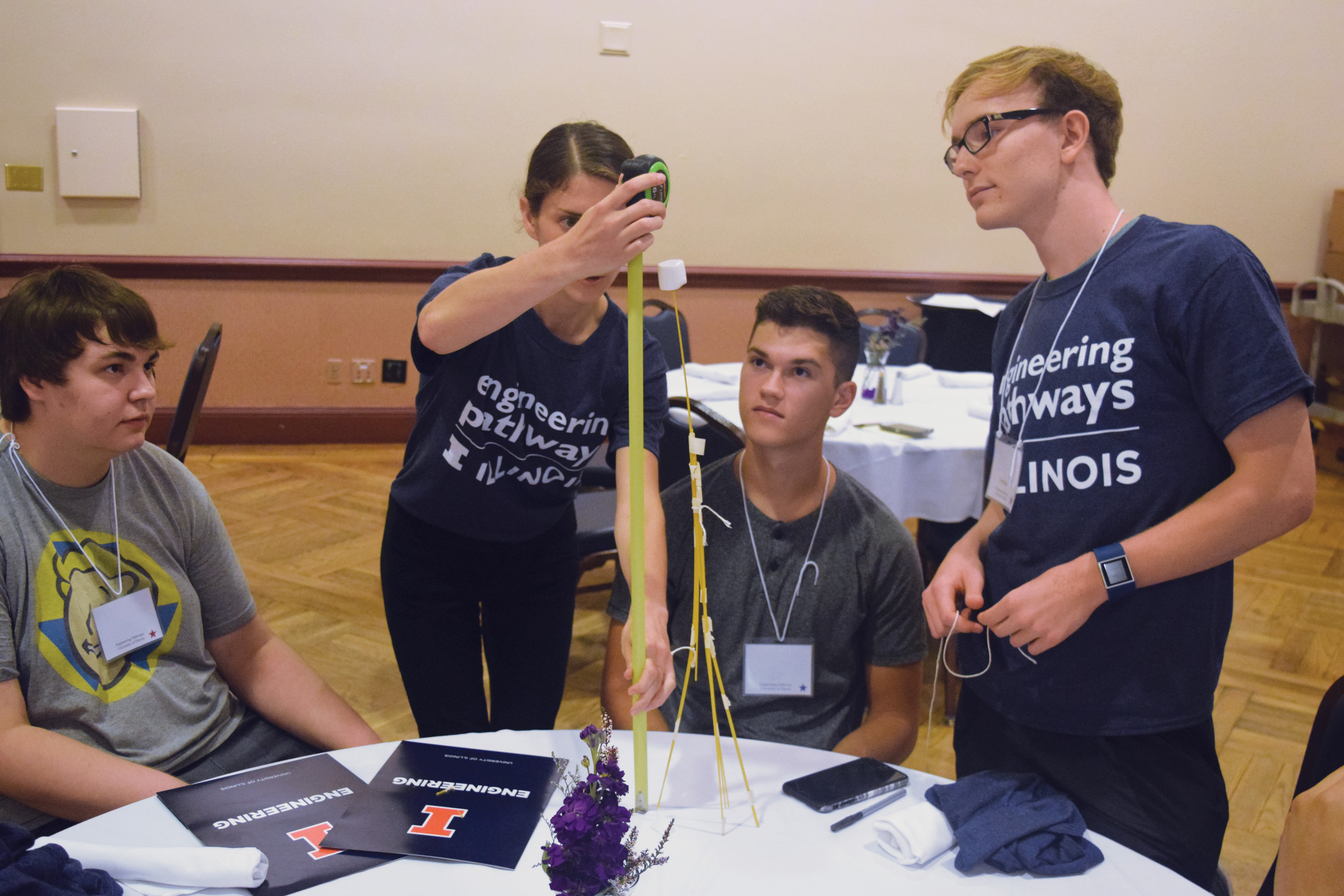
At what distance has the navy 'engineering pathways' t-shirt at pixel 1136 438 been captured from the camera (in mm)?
1159

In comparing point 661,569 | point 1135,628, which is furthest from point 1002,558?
point 661,569

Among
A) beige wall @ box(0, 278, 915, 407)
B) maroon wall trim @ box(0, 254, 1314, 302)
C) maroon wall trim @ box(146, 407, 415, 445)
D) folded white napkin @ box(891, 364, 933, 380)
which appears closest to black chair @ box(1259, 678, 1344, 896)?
folded white napkin @ box(891, 364, 933, 380)

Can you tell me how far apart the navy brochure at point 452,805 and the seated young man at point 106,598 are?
34 centimetres

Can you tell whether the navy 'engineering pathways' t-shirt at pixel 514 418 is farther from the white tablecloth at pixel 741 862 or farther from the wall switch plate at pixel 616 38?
the wall switch plate at pixel 616 38

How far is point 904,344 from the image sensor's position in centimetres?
391

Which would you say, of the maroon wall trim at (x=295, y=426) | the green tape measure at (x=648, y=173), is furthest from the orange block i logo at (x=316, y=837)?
the maroon wall trim at (x=295, y=426)

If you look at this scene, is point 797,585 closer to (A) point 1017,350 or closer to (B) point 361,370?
(A) point 1017,350

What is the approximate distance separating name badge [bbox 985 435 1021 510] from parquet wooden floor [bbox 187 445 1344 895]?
0.68m

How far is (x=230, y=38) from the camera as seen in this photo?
4.87m

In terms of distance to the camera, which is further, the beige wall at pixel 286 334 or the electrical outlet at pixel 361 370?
the electrical outlet at pixel 361 370

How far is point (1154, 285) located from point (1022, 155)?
0.78ft

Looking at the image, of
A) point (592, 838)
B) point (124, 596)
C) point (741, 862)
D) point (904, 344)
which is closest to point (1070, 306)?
point (741, 862)

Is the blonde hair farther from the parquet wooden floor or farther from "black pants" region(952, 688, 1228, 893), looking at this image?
the parquet wooden floor

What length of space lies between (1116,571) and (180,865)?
3.40 ft
